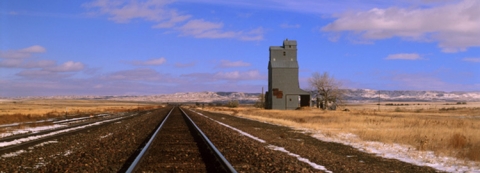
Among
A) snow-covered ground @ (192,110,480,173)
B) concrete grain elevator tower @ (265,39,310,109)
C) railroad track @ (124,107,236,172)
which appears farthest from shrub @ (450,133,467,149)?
concrete grain elevator tower @ (265,39,310,109)

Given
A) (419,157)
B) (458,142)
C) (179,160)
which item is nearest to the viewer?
(179,160)

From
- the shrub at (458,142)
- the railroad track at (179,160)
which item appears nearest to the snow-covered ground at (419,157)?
the shrub at (458,142)

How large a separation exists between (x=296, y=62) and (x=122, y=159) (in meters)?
52.8

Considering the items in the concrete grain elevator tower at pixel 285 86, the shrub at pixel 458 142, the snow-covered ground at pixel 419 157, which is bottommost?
the snow-covered ground at pixel 419 157

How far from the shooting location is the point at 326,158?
11227mm

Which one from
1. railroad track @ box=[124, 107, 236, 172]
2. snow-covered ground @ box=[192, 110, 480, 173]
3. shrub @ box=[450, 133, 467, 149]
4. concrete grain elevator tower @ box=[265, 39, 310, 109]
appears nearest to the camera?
railroad track @ box=[124, 107, 236, 172]

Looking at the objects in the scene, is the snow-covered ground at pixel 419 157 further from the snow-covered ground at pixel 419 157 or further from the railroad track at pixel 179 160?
the railroad track at pixel 179 160

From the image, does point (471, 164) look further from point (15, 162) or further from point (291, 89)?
point (291, 89)

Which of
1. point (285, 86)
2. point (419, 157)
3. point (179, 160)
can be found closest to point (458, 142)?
point (419, 157)

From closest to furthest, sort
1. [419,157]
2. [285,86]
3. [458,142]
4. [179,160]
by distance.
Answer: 1. [179,160]
2. [419,157]
3. [458,142]
4. [285,86]

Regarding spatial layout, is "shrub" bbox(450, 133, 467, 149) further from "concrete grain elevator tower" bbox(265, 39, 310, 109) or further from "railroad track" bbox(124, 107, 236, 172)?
"concrete grain elevator tower" bbox(265, 39, 310, 109)

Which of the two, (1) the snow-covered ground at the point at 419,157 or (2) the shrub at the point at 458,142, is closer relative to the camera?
(1) the snow-covered ground at the point at 419,157

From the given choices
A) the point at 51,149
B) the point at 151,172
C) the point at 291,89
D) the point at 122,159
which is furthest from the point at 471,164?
the point at 291,89

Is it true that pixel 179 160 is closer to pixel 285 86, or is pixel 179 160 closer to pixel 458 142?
pixel 458 142
